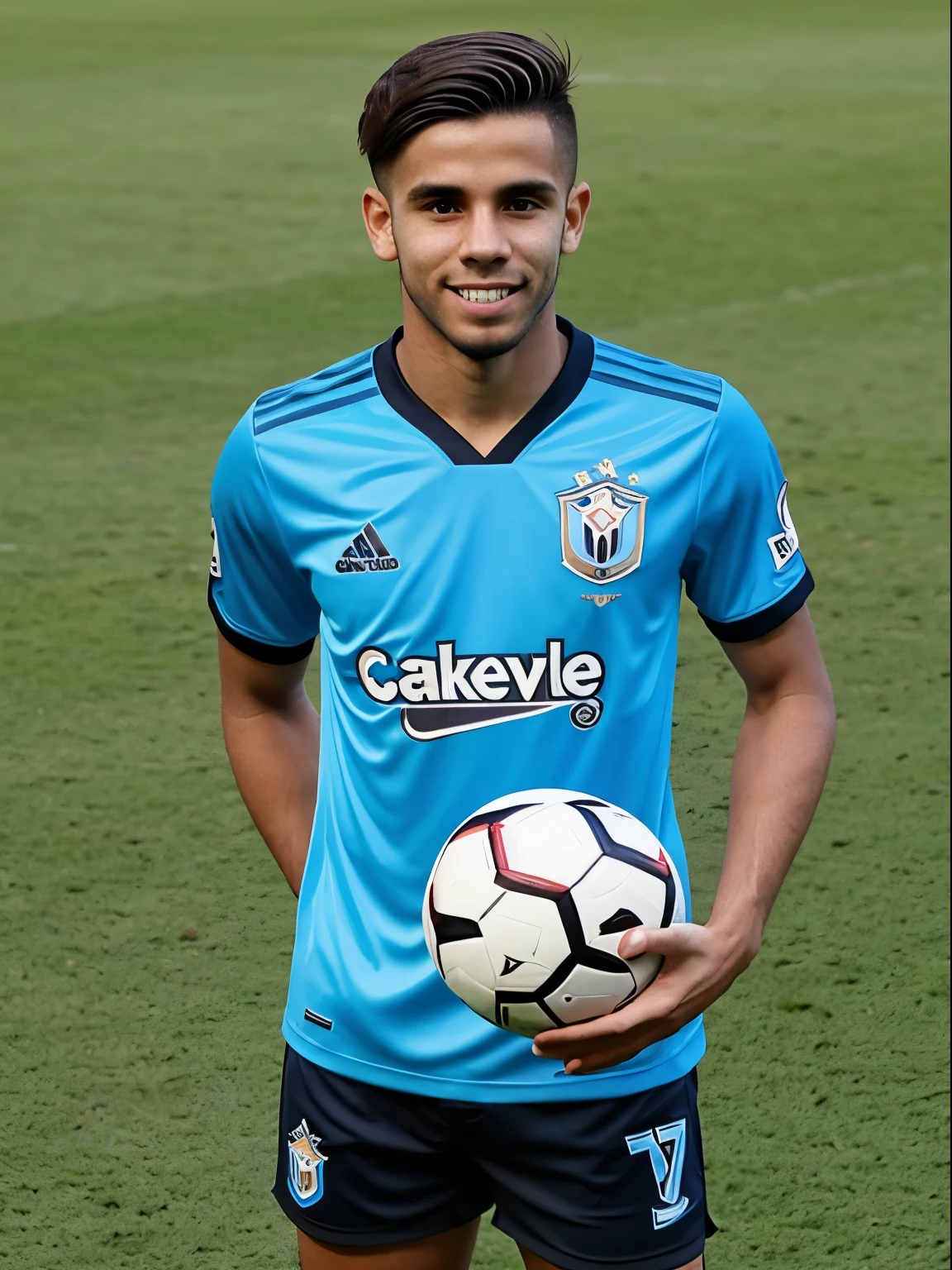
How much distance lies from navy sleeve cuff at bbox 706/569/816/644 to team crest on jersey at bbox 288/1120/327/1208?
0.84m

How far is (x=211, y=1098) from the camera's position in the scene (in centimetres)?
404

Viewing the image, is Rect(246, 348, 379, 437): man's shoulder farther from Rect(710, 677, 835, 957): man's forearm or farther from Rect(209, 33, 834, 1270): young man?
Rect(710, 677, 835, 957): man's forearm

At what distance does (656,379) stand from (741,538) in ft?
0.78

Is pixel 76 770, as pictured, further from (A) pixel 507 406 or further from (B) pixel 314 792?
(A) pixel 507 406

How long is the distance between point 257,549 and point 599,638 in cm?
50

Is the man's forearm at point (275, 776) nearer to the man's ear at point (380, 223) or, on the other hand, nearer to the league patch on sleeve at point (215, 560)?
the league patch on sleeve at point (215, 560)

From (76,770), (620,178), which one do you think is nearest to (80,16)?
(620,178)

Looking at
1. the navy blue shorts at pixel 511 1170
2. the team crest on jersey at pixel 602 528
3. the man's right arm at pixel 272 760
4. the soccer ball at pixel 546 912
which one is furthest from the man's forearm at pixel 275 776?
the team crest on jersey at pixel 602 528

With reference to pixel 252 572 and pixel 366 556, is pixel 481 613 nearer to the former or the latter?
pixel 366 556

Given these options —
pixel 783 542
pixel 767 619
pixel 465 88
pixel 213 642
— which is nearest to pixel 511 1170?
pixel 767 619

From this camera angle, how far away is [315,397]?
8.02 ft

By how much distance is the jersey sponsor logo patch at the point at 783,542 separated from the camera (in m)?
2.38

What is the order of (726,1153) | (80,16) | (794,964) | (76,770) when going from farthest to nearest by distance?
(80,16)
(76,770)
(794,964)
(726,1153)

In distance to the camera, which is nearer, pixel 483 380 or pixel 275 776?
pixel 483 380
